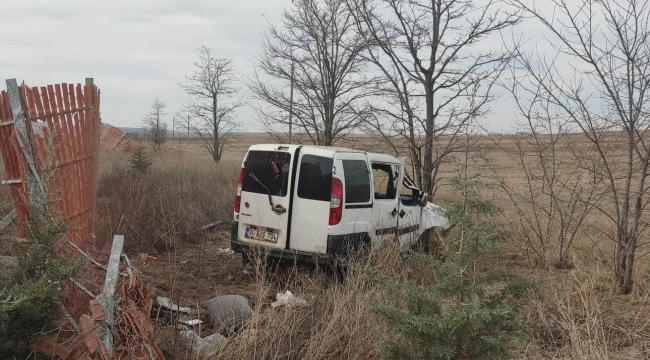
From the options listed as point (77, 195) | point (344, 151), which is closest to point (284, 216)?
point (344, 151)

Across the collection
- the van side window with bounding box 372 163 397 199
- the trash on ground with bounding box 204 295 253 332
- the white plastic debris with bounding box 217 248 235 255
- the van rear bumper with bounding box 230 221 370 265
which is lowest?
the white plastic debris with bounding box 217 248 235 255

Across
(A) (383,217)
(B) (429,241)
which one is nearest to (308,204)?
(A) (383,217)

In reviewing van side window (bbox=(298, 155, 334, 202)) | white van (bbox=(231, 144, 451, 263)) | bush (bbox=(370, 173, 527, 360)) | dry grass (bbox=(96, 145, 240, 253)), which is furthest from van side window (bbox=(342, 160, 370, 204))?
bush (bbox=(370, 173, 527, 360))

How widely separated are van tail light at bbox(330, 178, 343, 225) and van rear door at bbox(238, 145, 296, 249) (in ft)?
1.92

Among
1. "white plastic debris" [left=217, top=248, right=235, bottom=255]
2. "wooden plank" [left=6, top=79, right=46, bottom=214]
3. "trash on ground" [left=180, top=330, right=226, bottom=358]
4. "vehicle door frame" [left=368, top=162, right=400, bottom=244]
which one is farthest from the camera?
"white plastic debris" [left=217, top=248, right=235, bottom=255]

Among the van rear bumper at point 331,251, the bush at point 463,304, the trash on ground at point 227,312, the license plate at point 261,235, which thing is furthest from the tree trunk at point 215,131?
the bush at point 463,304

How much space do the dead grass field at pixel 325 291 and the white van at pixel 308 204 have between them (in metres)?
0.44

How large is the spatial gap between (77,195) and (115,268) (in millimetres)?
2166

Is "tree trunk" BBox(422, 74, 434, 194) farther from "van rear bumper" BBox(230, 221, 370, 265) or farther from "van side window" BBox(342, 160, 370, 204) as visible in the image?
"van rear bumper" BBox(230, 221, 370, 265)

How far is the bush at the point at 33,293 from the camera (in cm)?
297

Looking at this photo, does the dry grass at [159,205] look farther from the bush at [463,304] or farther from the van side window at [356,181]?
the bush at [463,304]

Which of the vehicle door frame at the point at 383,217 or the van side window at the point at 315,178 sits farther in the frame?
the vehicle door frame at the point at 383,217

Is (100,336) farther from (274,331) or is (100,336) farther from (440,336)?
(440,336)

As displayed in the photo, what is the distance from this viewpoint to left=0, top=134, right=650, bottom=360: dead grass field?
3949 millimetres
